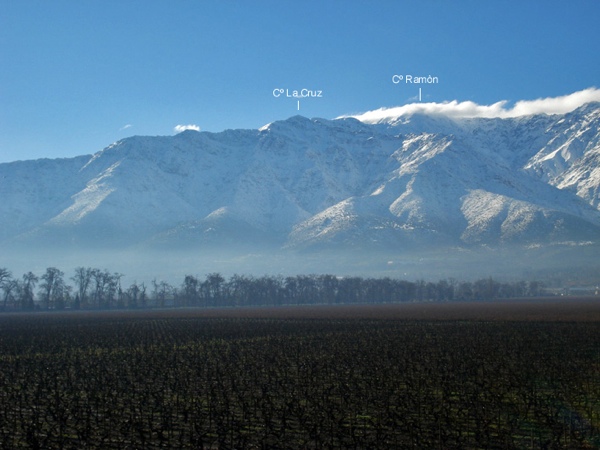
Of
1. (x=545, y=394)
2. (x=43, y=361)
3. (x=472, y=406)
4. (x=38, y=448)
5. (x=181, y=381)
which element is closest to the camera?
(x=38, y=448)

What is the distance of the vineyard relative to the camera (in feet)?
65.3

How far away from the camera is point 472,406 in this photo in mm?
23609

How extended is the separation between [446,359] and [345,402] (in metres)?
14.2

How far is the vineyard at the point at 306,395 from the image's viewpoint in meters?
19.9

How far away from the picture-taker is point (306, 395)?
25.5m

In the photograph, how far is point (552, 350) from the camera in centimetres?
4266

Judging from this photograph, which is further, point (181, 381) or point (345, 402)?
point (181, 381)

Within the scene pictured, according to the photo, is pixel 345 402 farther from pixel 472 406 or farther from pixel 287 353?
pixel 287 353

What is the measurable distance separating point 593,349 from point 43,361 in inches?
1374

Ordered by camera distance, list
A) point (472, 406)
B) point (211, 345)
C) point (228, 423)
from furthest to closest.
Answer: point (211, 345), point (472, 406), point (228, 423)

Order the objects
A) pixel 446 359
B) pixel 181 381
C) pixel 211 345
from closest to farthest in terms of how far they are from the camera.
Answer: pixel 181 381 < pixel 446 359 < pixel 211 345

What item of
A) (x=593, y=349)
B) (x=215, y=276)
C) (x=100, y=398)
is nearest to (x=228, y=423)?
(x=100, y=398)

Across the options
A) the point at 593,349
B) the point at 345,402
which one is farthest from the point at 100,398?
the point at 593,349

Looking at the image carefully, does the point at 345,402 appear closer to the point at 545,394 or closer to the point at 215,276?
the point at 545,394
